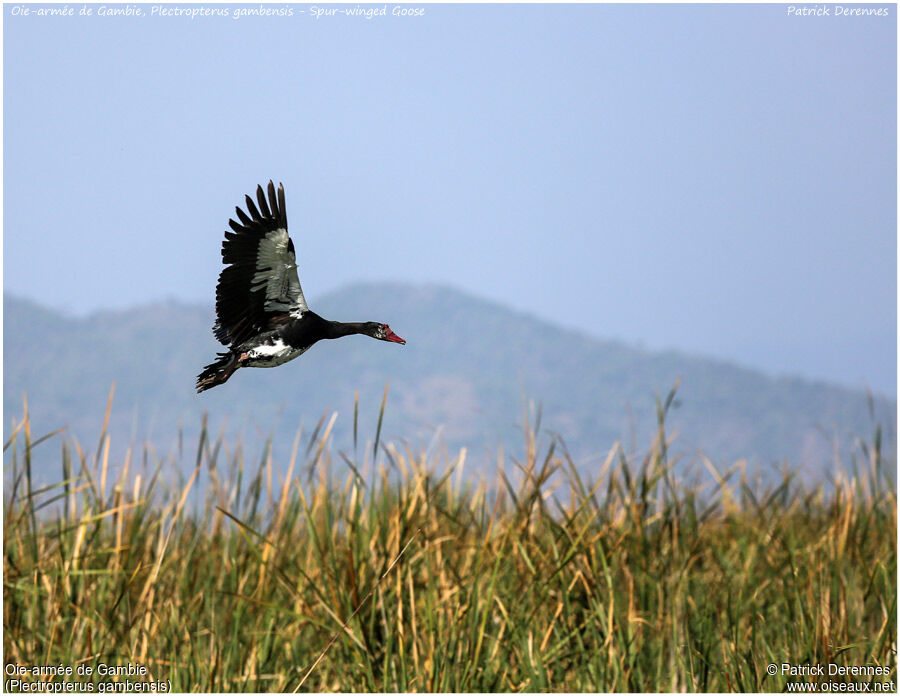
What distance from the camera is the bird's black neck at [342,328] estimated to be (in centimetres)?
164

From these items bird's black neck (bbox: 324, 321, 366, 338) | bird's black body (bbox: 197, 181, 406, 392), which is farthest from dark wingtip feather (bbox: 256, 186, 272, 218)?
bird's black neck (bbox: 324, 321, 366, 338)

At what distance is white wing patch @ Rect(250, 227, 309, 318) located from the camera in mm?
1766

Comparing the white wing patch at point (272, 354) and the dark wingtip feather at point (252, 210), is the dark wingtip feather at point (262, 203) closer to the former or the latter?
the dark wingtip feather at point (252, 210)

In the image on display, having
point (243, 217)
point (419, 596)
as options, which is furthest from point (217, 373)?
point (419, 596)

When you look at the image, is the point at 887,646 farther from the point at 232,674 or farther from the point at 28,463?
the point at 28,463

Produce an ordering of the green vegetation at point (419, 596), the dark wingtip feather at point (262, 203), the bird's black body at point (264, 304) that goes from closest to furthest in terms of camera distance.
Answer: the bird's black body at point (264, 304)
the dark wingtip feather at point (262, 203)
the green vegetation at point (419, 596)

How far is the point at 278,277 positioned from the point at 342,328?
23 cm

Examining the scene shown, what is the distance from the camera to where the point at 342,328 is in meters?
1.66

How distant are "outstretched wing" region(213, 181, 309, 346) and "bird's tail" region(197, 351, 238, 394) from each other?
165 mm

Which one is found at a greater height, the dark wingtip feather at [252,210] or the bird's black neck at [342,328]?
the dark wingtip feather at [252,210]

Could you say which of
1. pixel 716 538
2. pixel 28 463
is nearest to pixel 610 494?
pixel 716 538

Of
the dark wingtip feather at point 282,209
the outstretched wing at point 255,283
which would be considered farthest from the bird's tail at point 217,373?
the dark wingtip feather at point 282,209

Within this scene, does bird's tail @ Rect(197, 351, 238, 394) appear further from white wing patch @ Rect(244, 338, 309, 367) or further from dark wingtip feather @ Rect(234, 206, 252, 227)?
dark wingtip feather @ Rect(234, 206, 252, 227)

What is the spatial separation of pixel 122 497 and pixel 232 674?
1.16 m
